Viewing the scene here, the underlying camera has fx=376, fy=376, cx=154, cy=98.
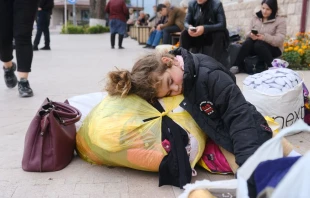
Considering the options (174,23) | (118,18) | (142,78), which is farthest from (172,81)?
(118,18)

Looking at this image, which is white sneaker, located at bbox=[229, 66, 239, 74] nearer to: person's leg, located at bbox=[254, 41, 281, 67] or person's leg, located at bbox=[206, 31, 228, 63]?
person's leg, located at bbox=[254, 41, 281, 67]

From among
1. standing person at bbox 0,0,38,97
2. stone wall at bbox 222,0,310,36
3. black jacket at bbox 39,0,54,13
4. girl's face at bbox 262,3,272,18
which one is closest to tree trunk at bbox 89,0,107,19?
stone wall at bbox 222,0,310,36

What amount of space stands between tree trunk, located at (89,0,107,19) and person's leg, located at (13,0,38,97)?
69.7 ft

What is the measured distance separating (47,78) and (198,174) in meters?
3.96

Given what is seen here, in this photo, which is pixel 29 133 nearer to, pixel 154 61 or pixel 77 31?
pixel 154 61

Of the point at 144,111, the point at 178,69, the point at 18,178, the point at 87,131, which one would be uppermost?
the point at 178,69

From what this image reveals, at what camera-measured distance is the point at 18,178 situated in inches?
87.4

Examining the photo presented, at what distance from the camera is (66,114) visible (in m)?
2.37

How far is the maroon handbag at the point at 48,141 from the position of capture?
7.32 ft

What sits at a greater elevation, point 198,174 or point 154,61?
point 154,61

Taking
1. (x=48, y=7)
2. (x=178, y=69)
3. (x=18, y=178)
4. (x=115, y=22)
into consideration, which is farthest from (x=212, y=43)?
(x=115, y=22)

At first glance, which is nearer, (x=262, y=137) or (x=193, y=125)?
(x=262, y=137)

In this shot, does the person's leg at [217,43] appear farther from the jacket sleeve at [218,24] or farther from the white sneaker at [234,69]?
the white sneaker at [234,69]

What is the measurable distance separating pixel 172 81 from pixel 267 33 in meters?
3.67
